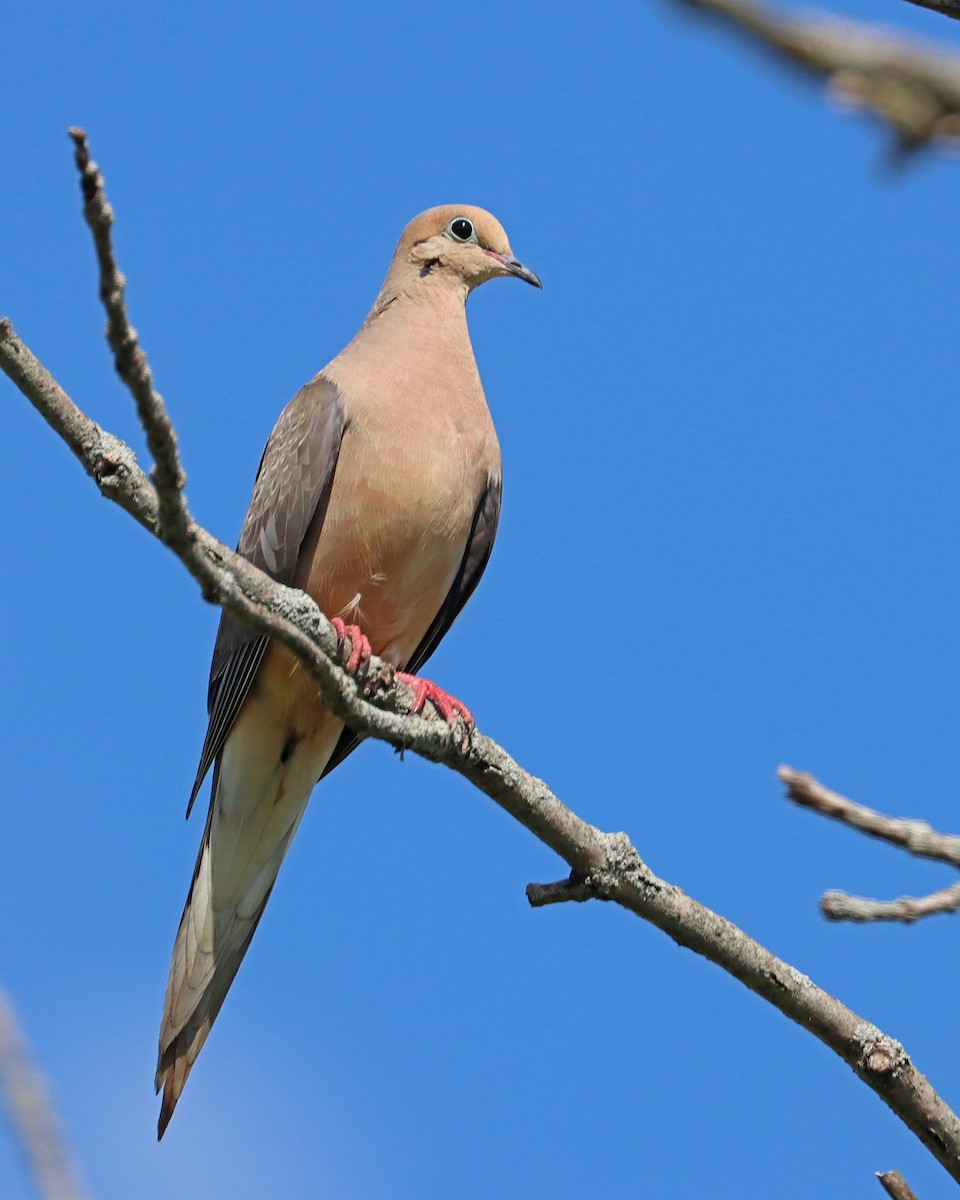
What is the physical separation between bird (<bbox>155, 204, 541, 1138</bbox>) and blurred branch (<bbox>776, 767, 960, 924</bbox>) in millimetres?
3071

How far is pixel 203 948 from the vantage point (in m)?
5.17

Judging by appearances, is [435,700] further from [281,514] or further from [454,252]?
[454,252]

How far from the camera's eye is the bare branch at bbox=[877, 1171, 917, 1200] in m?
2.27

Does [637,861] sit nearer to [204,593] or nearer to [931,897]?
[204,593]

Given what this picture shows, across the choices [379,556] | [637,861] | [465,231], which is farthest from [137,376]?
[465,231]

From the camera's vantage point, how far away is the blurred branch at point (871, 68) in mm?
689

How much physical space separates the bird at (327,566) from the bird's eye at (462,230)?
1.86ft

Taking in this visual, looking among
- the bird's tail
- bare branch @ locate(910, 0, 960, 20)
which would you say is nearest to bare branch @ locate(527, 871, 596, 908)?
the bird's tail

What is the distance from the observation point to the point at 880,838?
5.04 feet

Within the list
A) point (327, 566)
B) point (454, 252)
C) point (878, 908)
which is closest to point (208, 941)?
point (327, 566)

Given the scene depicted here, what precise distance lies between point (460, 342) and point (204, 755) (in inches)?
76.3

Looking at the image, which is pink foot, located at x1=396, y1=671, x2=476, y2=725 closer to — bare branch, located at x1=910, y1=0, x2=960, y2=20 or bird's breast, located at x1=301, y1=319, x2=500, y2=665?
bird's breast, located at x1=301, y1=319, x2=500, y2=665

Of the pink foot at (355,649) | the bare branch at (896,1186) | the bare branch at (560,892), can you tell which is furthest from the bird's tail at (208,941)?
the bare branch at (896,1186)

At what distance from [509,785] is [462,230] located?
3224 mm
